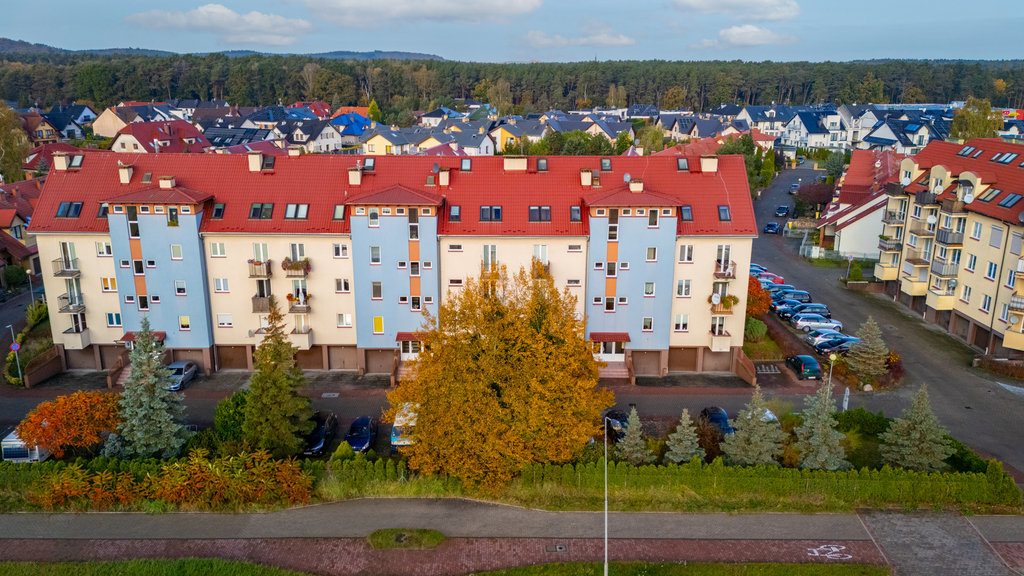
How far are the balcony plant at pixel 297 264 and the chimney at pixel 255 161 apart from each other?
5.68 metres

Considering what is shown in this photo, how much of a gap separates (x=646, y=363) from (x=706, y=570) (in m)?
17.1

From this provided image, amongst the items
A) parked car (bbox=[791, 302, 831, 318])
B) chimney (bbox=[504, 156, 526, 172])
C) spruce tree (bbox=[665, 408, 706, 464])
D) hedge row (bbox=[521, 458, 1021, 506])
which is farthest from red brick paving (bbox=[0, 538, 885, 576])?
parked car (bbox=[791, 302, 831, 318])

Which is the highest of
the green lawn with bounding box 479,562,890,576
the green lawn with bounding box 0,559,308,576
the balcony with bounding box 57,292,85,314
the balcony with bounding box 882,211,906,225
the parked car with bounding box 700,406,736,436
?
the balcony with bounding box 882,211,906,225

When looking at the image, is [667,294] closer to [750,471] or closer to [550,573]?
[750,471]

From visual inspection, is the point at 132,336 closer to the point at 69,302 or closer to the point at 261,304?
the point at 69,302

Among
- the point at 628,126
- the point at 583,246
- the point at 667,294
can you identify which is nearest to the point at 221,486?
the point at 583,246

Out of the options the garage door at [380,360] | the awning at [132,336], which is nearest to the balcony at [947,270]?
the garage door at [380,360]

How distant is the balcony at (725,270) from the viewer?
37.5 m

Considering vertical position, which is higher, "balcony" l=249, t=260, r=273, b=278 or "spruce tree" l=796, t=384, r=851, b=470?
"balcony" l=249, t=260, r=273, b=278

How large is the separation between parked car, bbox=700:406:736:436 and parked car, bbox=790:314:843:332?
51.5 ft

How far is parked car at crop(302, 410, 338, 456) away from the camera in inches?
1214

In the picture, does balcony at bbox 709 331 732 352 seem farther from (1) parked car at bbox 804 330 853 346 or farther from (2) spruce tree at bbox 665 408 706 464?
(2) spruce tree at bbox 665 408 706 464

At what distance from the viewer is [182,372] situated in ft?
124

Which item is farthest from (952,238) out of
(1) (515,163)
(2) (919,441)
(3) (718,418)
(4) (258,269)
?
(4) (258,269)
